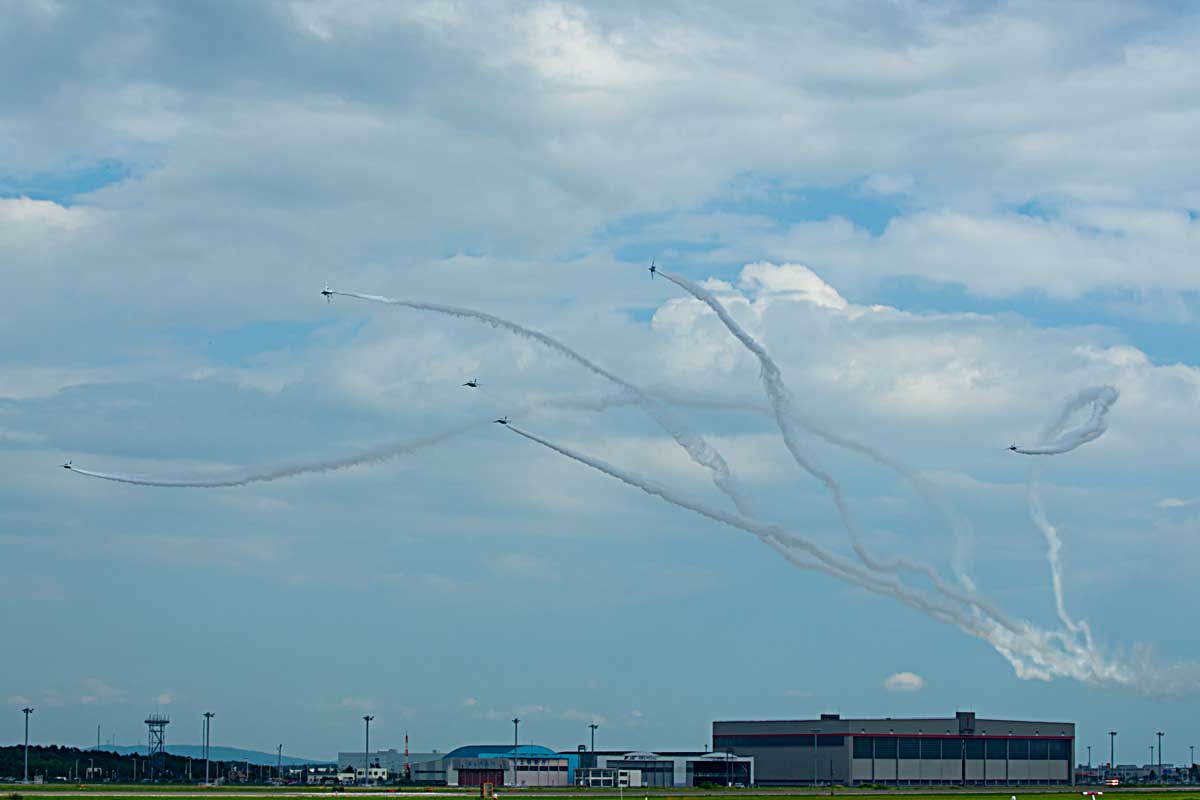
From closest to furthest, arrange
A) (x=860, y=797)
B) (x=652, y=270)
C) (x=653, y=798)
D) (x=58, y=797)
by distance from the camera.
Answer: (x=652, y=270) < (x=58, y=797) < (x=653, y=798) < (x=860, y=797)

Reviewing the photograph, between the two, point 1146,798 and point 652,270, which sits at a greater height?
point 652,270

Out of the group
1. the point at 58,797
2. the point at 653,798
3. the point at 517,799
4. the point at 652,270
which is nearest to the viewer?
the point at 652,270

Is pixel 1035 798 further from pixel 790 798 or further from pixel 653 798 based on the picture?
pixel 653 798

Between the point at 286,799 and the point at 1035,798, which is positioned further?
the point at 1035,798

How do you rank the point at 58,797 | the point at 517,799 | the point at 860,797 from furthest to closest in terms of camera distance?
the point at 860,797 < the point at 517,799 < the point at 58,797

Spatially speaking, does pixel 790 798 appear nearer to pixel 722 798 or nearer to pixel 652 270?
pixel 722 798

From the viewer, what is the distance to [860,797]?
164750mm

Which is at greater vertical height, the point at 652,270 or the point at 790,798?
the point at 652,270

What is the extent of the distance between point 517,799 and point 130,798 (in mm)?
36957

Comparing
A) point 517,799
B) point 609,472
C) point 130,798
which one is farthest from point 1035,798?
point 130,798

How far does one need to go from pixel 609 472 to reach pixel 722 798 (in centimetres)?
5607

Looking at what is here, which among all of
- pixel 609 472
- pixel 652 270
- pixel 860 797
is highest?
pixel 652 270

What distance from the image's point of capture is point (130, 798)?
134500mm

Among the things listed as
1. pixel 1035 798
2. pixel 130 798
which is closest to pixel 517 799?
pixel 130 798
